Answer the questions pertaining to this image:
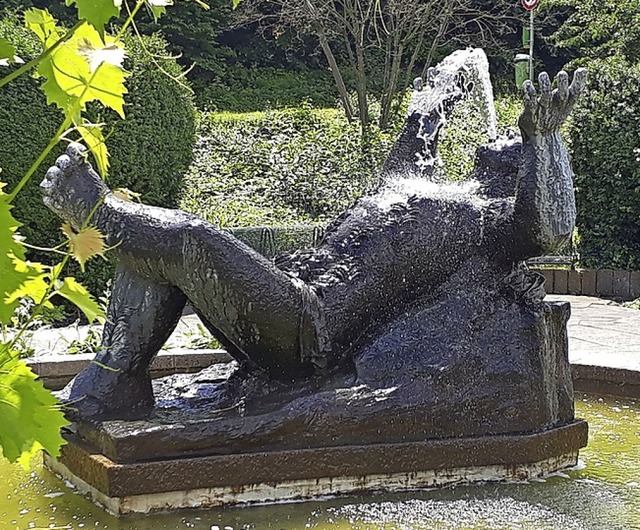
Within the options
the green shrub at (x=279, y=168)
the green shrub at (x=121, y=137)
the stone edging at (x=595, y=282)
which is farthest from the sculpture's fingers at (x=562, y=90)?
the green shrub at (x=279, y=168)

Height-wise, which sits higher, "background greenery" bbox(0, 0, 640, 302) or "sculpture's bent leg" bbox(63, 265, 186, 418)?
"background greenery" bbox(0, 0, 640, 302)

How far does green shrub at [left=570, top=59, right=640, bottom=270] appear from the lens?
386 inches

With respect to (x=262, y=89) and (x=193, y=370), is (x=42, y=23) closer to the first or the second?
(x=193, y=370)

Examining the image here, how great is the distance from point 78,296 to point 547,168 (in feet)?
8.93

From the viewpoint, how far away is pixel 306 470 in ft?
11.1

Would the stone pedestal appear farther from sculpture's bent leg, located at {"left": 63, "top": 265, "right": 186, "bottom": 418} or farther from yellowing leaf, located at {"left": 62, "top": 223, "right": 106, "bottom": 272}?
yellowing leaf, located at {"left": 62, "top": 223, "right": 106, "bottom": 272}

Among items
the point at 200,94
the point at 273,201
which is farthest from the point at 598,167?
the point at 200,94

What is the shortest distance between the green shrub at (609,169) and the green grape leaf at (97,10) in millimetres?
9344

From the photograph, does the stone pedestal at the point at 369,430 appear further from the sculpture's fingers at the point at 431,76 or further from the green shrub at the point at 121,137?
the green shrub at the point at 121,137

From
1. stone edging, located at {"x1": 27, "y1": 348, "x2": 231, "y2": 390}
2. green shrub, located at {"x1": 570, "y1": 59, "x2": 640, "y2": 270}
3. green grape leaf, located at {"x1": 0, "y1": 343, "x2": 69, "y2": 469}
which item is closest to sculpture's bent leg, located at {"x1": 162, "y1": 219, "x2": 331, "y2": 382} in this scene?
stone edging, located at {"x1": 27, "y1": 348, "x2": 231, "y2": 390}

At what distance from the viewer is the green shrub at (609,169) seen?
9.80 metres

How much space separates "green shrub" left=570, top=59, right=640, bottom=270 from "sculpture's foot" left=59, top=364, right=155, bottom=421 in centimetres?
733

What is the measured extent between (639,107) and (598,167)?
28.7 inches

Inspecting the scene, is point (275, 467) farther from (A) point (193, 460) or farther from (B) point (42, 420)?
(B) point (42, 420)
